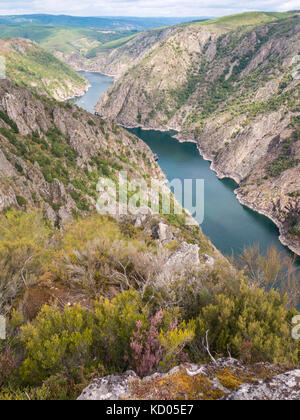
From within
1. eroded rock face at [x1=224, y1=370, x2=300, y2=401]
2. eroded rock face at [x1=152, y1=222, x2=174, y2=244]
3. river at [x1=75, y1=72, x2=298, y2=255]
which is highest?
eroded rock face at [x1=224, y1=370, x2=300, y2=401]

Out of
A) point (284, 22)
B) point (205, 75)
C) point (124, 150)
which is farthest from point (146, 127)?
point (284, 22)

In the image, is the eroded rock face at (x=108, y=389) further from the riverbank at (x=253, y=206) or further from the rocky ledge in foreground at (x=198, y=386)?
the riverbank at (x=253, y=206)

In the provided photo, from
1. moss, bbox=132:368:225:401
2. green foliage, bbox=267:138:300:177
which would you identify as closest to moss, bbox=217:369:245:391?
moss, bbox=132:368:225:401

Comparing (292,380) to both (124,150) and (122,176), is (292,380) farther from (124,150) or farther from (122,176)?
(124,150)

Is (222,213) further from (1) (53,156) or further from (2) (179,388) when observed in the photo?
(2) (179,388)

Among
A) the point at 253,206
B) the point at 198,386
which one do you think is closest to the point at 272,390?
the point at 198,386

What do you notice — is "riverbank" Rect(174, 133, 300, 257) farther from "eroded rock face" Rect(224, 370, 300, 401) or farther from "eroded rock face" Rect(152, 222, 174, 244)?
"eroded rock face" Rect(224, 370, 300, 401)

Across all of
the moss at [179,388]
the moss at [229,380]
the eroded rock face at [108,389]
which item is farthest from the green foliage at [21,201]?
the moss at [229,380]
